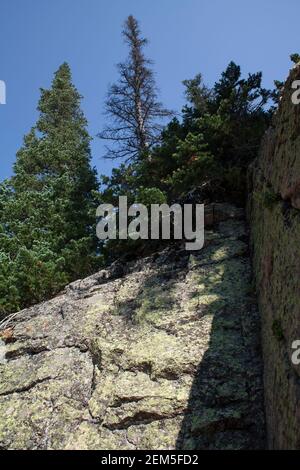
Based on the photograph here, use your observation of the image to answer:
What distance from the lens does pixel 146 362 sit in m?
7.88

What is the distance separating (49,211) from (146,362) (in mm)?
10583

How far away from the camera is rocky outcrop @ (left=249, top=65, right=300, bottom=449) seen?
514 centimetres

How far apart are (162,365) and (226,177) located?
6.09 m

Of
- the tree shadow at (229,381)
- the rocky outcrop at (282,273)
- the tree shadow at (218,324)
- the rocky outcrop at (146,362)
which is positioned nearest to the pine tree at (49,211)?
the rocky outcrop at (146,362)

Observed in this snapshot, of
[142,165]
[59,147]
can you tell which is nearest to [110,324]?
[142,165]

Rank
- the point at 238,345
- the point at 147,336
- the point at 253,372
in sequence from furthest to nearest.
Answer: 1. the point at 147,336
2. the point at 238,345
3. the point at 253,372

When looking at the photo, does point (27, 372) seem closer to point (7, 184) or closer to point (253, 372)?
point (253, 372)

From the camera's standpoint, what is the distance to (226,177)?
12.1m

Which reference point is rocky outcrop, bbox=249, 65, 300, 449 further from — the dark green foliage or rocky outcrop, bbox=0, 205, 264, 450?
the dark green foliage

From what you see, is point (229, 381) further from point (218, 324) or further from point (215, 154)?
point (215, 154)

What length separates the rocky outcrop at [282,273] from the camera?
5141mm

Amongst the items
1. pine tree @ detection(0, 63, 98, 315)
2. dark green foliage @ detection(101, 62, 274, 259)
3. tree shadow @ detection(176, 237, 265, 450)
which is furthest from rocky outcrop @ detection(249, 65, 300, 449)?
pine tree @ detection(0, 63, 98, 315)

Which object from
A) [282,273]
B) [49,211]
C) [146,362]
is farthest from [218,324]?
[49,211]
